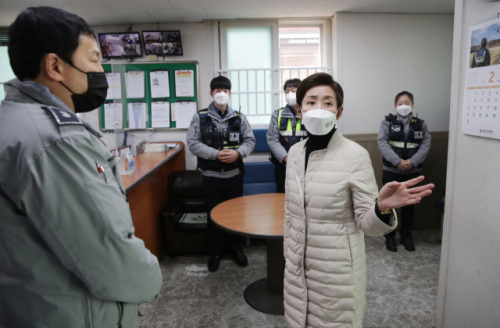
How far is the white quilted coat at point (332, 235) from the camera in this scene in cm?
130

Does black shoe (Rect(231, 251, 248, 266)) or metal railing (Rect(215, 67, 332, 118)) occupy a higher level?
metal railing (Rect(215, 67, 332, 118))

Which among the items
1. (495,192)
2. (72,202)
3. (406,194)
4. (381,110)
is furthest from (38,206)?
(381,110)

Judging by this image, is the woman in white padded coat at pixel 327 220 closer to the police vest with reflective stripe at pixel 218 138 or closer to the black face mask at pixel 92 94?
the black face mask at pixel 92 94

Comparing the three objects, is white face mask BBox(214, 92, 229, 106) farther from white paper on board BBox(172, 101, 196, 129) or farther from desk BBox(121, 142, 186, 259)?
white paper on board BBox(172, 101, 196, 129)

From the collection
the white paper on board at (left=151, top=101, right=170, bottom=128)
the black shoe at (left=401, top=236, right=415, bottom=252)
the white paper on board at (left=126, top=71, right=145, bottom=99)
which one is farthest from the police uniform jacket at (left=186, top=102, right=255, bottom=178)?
the black shoe at (left=401, top=236, right=415, bottom=252)

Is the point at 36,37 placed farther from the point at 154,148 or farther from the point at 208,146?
the point at 154,148

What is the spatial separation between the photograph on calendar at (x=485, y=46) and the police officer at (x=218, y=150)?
184 centimetres

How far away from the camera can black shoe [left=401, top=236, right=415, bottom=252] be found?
10.8 feet

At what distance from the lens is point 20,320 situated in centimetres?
79

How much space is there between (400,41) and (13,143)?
415cm

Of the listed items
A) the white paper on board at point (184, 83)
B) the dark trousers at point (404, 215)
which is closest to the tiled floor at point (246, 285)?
the dark trousers at point (404, 215)

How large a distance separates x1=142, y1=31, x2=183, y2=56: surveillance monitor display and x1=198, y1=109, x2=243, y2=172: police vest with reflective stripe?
135 centimetres

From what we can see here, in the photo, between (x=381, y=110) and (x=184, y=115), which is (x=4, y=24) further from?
(x=381, y=110)

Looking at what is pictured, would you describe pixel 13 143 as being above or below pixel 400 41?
below
